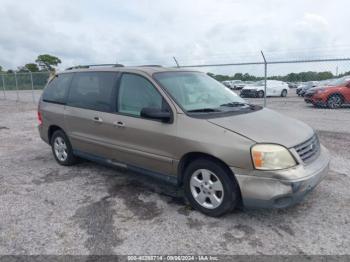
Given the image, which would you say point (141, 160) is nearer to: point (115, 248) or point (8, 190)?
point (115, 248)

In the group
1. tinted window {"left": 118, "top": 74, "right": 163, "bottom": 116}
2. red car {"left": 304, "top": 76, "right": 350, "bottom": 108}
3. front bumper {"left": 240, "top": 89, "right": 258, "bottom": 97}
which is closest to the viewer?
tinted window {"left": 118, "top": 74, "right": 163, "bottom": 116}

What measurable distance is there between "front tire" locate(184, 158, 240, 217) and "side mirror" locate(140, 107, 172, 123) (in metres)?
0.62

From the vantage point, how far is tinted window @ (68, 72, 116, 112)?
458 centimetres

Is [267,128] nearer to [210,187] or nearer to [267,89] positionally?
[210,187]

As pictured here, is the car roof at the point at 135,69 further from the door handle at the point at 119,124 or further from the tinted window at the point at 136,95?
the door handle at the point at 119,124

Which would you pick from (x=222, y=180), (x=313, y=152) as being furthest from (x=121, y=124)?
(x=313, y=152)

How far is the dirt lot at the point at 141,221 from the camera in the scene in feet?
9.99

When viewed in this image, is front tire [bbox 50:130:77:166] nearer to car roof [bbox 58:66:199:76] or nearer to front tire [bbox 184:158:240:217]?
car roof [bbox 58:66:199:76]

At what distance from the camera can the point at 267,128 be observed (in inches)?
137

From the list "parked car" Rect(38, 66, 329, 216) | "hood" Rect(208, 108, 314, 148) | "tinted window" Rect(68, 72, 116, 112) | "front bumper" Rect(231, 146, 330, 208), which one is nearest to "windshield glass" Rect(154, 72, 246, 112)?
"parked car" Rect(38, 66, 329, 216)

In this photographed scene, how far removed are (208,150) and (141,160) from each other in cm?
114

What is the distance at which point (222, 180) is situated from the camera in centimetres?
340

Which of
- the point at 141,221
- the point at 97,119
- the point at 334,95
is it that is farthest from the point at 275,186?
the point at 334,95

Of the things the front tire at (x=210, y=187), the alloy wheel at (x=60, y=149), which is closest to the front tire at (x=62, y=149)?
the alloy wheel at (x=60, y=149)
